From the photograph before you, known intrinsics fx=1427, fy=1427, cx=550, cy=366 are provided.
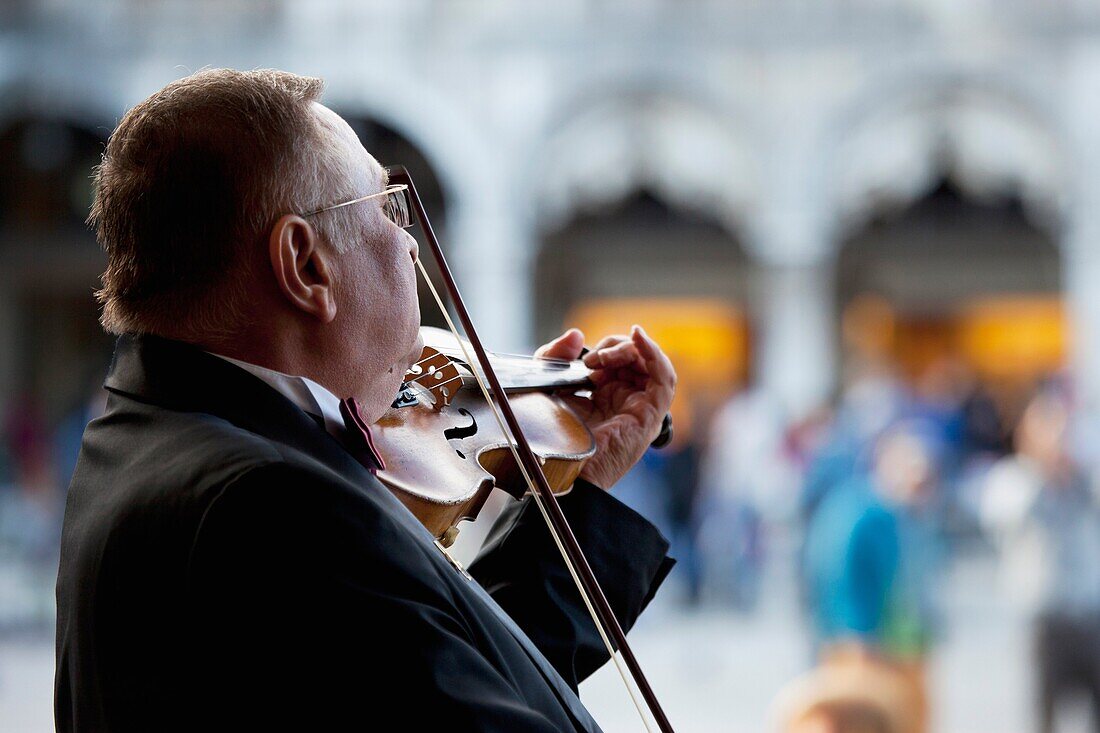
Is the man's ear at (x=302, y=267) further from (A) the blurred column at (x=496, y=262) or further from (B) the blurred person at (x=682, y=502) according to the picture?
(A) the blurred column at (x=496, y=262)

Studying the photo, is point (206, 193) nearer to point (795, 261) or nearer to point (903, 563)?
point (903, 563)

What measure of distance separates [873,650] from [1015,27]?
8.03 m

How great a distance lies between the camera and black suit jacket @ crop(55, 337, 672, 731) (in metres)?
0.93

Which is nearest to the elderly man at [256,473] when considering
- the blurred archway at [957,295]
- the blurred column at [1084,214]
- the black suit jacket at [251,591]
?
the black suit jacket at [251,591]

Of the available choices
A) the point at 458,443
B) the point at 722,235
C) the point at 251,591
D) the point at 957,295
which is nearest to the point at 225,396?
the point at 251,591

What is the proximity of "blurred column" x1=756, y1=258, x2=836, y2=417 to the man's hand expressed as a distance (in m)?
10.0

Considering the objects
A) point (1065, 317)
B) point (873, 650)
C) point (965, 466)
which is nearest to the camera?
point (873, 650)

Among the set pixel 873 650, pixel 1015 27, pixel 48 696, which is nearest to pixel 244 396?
pixel 873 650

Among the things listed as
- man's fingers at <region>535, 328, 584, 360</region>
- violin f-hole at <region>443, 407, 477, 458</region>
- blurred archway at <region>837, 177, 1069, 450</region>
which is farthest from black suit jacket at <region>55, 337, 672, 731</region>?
blurred archway at <region>837, 177, 1069, 450</region>

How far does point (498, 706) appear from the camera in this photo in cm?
95

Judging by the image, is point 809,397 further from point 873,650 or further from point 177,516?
point 177,516

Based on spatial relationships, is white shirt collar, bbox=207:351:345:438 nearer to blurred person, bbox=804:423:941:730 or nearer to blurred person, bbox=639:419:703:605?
blurred person, bbox=804:423:941:730

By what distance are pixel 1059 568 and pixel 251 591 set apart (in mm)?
4456

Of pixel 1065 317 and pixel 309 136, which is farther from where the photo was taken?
pixel 1065 317
